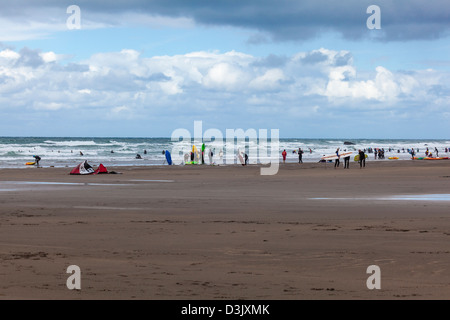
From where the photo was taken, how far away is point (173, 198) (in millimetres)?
20500

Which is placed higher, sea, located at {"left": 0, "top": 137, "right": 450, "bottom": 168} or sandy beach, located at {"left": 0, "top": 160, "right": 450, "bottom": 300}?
sea, located at {"left": 0, "top": 137, "right": 450, "bottom": 168}

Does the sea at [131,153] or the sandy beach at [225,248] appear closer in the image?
the sandy beach at [225,248]

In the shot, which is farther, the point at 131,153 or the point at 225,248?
the point at 131,153

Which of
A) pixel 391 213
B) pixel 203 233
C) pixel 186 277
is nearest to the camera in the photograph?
pixel 186 277

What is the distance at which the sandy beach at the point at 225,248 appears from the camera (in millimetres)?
7562

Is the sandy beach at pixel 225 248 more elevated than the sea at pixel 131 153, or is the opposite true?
the sea at pixel 131 153

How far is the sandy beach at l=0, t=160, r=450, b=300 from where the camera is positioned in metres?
7.56

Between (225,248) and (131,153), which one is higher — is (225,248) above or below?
below

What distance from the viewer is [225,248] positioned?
34.4 feet

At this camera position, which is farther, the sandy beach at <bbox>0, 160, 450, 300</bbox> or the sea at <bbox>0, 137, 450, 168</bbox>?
the sea at <bbox>0, 137, 450, 168</bbox>
